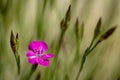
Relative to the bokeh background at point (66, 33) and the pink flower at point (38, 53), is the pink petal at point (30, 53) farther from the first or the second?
the bokeh background at point (66, 33)

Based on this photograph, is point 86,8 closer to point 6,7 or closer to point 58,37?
point 58,37

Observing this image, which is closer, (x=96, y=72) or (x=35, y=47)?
(x=35, y=47)

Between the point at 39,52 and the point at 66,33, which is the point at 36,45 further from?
the point at 66,33

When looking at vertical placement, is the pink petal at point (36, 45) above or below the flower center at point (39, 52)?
above

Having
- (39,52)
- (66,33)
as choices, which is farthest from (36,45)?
(66,33)

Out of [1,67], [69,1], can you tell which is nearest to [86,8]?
[69,1]

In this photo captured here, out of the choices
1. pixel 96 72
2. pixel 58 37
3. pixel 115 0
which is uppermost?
pixel 115 0

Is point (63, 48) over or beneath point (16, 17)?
beneath

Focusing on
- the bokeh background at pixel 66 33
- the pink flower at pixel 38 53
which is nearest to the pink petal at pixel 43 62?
the pink flower at pixel 38 53

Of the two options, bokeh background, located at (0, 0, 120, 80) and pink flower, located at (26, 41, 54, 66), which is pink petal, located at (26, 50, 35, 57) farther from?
bokeh background, located at (0, 0, 120, 80)
